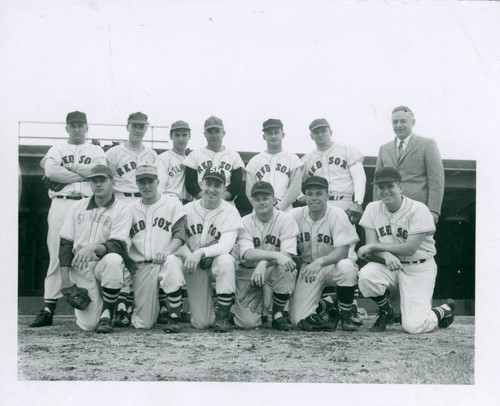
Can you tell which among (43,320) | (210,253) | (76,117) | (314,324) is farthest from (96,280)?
(314,324)

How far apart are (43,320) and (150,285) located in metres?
0.60

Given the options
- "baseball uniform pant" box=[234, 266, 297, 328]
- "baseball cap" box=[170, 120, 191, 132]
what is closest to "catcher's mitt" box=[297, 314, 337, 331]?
"baseball uniform pant" box=[234, 266, 297, 328]

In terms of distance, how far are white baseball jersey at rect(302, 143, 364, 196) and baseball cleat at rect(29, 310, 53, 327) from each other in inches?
64.2

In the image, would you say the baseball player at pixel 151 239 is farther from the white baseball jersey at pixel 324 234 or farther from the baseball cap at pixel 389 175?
the baseball cap at pixel 389 175

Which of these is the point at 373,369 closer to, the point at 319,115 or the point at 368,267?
the point at 368,267

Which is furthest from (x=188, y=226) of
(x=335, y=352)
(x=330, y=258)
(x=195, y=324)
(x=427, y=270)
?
(x=427, y=270)

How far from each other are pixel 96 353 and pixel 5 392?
45 centimetres

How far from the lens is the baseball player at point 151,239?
3.45 m

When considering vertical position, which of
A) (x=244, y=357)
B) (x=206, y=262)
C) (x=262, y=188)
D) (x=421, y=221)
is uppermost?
(x=262, y=188)

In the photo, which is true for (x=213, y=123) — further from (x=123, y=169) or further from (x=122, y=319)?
(x=122, y=319)

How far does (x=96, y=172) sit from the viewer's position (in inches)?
136

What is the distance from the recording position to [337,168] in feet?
12.2

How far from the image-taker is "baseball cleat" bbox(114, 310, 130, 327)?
3.42 meters

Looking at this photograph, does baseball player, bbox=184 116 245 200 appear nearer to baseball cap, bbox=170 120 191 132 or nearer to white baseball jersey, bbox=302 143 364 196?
baseball cap, bbox=170 120 191 132
